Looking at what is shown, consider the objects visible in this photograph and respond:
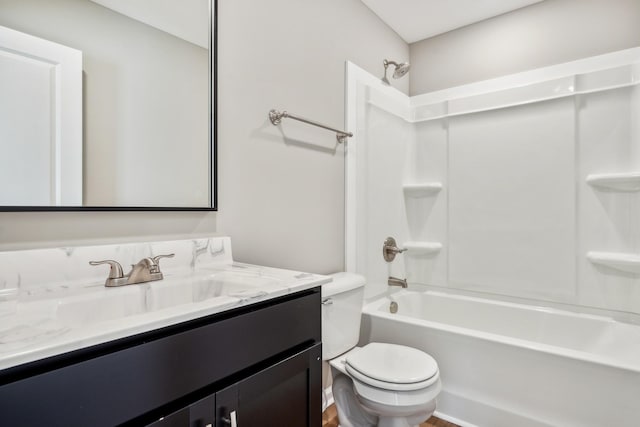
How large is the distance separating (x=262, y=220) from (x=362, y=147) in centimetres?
96

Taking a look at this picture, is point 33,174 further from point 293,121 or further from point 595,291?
point 595,291

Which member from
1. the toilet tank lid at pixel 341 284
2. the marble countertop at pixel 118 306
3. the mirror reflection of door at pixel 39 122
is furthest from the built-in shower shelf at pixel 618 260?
the mirror reflection of door at pixel 39 122

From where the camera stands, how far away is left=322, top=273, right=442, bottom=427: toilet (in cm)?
140

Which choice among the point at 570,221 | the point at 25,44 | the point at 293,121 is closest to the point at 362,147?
the point at 293,121

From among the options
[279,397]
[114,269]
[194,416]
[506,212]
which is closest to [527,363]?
[506,212]

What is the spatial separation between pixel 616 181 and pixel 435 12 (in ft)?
5.20

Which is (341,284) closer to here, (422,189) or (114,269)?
(114,269)

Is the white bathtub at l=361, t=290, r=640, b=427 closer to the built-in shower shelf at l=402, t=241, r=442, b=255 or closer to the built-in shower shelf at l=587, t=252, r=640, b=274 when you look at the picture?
the built-in shower shelf at l=587, t=252, r=640, b=274

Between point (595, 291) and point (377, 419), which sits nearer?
point (377, 419)

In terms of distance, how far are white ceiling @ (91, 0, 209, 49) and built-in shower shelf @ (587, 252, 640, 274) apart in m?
2.41

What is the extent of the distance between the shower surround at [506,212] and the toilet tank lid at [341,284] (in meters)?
0.31

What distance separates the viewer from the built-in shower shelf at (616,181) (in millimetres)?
1920

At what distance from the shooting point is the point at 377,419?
5.53 ft

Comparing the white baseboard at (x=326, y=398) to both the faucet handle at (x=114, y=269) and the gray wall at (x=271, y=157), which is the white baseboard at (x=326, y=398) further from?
the faucet handle at (x=114, y=269)
